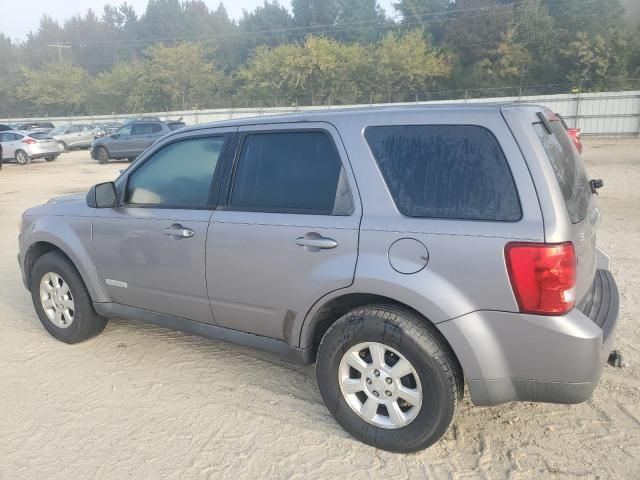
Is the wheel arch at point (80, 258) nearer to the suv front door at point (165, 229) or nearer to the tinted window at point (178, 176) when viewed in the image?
the suv front door at point (165, 229)

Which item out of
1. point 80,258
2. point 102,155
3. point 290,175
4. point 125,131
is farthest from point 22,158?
point 290,175

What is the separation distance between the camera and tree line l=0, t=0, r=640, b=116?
149ft

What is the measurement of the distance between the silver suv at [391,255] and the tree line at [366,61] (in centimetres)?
3475

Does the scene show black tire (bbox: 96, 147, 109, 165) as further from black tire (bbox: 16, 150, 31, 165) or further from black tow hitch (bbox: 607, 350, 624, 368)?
black tow hitch (bbox: 607, 350, 624, 368)

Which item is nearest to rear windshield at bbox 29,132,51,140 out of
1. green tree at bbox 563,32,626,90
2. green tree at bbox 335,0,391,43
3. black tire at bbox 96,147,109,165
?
black tire at bbox 96,147,109,165

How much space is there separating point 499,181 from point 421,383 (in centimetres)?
107

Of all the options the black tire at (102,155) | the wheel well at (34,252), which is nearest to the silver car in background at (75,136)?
the black tire at (102,155)

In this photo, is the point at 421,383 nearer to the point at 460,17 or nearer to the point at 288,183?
the point at 288,183

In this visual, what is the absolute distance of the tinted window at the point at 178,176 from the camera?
11.5 ft

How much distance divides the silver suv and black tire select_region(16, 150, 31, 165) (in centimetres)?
2253

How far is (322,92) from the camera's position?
54719mm

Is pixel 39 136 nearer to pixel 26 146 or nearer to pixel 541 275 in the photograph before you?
pixel 26 146

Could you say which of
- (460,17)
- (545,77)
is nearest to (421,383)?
(545,77)

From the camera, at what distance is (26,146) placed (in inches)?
898
